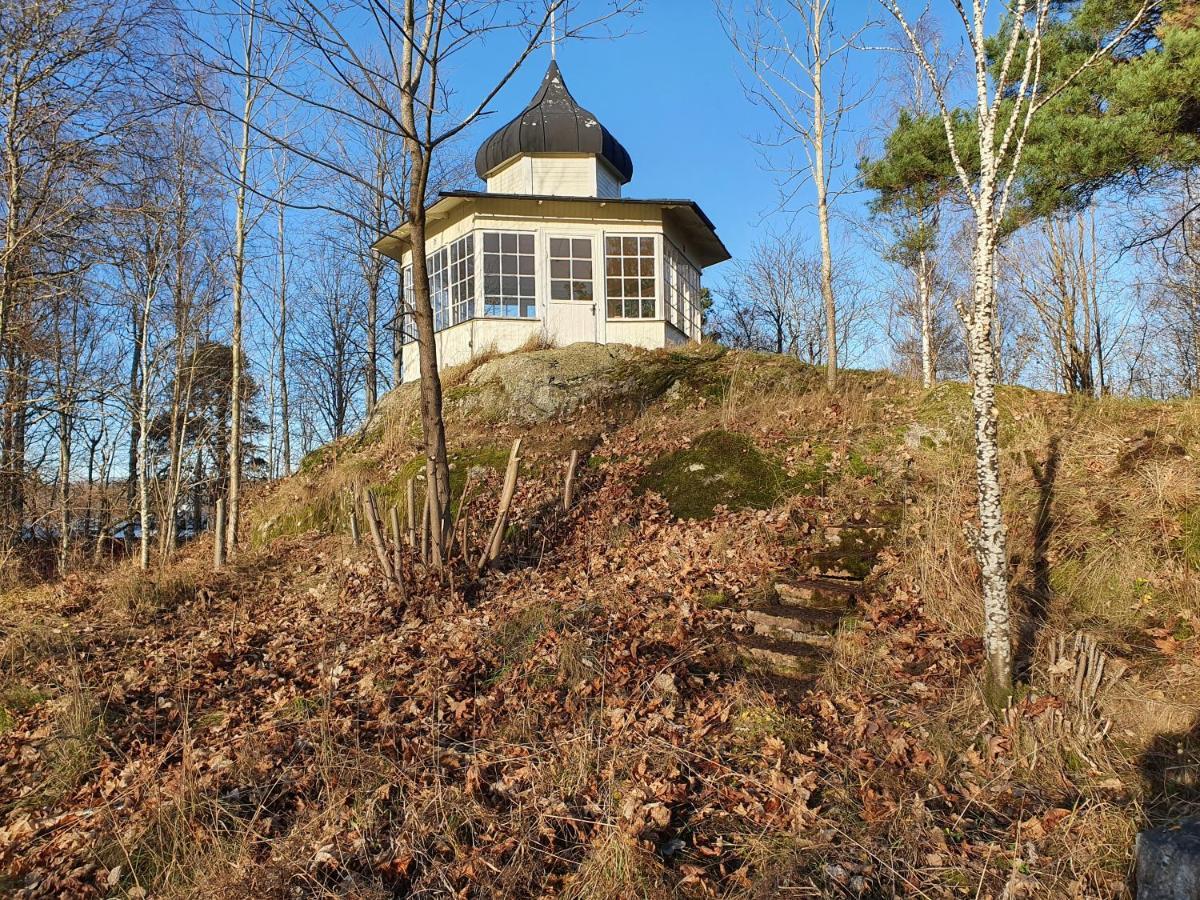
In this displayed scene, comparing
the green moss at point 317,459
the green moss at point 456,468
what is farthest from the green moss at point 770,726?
the green moss at point 317,459

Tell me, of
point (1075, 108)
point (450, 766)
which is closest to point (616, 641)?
point (450, 766)

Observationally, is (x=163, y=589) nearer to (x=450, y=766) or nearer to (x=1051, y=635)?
(x=450, y=766)

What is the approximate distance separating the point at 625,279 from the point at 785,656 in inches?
414

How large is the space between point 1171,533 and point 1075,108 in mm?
6253

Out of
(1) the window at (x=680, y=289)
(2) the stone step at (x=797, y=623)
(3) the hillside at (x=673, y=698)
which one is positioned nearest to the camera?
(3) the hillside at (x=673, y=698)

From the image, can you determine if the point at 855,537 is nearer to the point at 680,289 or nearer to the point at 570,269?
the point at 570,269

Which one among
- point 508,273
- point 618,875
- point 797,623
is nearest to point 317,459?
point 508,273

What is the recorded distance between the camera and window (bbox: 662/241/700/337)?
1445 centimetres

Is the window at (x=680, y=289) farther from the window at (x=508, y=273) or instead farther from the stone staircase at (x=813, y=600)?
the stone staircase at (x=813, y=600)

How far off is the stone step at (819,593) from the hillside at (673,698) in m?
0.03

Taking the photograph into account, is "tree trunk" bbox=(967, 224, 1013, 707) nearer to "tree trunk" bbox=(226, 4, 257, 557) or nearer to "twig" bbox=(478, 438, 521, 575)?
"twig" bbox=(478, 438, 521, 575)

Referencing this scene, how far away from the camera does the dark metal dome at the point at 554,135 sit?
15.0m

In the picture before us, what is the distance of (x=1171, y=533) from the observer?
4953 millimetres

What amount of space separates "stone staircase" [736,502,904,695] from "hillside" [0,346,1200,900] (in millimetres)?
28
